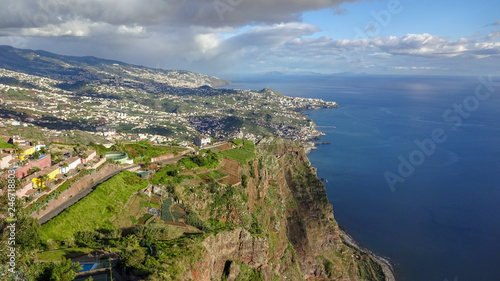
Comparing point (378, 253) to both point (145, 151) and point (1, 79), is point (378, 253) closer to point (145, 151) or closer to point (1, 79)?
point (145, 151)

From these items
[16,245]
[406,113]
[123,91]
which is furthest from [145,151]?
[123,91]

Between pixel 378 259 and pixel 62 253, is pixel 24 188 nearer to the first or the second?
pixel 62 253

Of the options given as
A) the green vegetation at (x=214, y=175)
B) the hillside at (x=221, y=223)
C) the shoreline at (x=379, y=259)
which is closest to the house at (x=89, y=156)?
the hillside at (x=221, y=223)

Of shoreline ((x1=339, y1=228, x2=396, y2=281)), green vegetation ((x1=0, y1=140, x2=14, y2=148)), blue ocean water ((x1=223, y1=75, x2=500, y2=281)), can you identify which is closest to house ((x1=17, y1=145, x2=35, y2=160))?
green vegetation ((x1=0, y1=140, x2=14, y2=148))

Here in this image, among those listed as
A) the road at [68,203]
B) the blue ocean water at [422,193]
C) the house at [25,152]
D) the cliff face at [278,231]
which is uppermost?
the house at [25,152]

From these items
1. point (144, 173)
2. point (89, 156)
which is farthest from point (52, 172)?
point (144, 173)

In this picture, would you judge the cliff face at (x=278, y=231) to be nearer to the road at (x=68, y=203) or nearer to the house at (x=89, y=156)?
the road at (x=68, y=203)

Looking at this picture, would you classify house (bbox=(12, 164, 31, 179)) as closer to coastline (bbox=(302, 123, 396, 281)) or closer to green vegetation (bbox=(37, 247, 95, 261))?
green vegetation (bbox=(37, 247, 95, 261))
